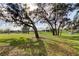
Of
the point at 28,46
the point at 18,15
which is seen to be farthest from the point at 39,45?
the point at 18,15

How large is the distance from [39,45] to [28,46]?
95 millimetres

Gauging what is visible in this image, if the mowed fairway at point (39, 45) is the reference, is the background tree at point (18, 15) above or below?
above

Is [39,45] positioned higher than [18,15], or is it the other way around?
[18,15]

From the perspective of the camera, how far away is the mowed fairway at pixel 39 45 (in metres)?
1.57

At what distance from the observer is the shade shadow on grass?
157cm

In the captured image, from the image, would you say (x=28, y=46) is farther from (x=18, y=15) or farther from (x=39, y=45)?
(x=18, y=15)

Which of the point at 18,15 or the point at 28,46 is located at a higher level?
the point at 18,15

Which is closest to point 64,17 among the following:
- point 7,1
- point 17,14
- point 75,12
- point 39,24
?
point 75,12

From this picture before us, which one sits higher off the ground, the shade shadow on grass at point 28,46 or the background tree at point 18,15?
the background tree at point 18,15

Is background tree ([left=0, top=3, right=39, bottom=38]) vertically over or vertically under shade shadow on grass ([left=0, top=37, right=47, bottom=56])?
over

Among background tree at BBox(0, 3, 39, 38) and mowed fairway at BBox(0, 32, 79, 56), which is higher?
background tree at BBox(0, 3, 39, 38)

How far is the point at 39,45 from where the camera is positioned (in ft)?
5.21

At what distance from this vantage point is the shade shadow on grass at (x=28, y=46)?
1567 mm

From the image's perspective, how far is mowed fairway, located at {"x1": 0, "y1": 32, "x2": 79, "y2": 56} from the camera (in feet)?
5.15
